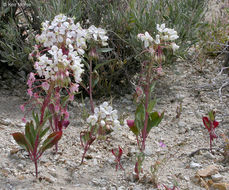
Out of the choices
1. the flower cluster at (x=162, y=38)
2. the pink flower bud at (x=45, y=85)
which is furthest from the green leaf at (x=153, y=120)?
the pink flower bud at (x=45, y=85)

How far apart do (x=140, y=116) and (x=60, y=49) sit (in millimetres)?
916

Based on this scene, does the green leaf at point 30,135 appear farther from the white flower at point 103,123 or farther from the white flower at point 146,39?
the white flower at point 146,39

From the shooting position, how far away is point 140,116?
2.60 metres

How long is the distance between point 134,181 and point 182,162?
0.54 metres

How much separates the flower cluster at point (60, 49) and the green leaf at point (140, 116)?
641 mm

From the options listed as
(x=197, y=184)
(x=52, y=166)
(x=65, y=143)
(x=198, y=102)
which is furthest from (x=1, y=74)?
(x=197, y=184)

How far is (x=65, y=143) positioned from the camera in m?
3.00


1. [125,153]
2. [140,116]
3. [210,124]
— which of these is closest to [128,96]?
[125,153]

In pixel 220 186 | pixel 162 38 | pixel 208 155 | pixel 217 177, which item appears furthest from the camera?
pixel 208 155

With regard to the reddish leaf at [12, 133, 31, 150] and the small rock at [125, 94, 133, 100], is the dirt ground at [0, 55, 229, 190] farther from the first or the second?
the reddish leaf at [12, 133, 31, 150]

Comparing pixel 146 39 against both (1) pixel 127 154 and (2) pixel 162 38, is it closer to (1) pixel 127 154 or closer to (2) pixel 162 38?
(2) pixel 162 38

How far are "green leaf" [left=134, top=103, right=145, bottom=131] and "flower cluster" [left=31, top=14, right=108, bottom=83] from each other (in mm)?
641

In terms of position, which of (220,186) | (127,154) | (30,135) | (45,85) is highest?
(45,85)

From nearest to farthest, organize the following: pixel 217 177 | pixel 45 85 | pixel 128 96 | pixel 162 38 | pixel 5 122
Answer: pixel 45 85 < pixel 162 38 < pixel 217 177 < pixel 5 122 < pixel 128 96
